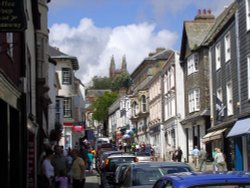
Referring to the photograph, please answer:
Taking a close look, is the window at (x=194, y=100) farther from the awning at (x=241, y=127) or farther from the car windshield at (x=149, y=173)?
the car windshield at (x=149, y=173)

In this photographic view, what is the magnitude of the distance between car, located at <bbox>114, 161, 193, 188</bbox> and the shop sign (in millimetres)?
4397

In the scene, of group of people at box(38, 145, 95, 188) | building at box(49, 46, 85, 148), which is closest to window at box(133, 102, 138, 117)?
building at box(49, 46, 85, 148)

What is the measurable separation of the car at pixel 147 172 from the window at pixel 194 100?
34882mm

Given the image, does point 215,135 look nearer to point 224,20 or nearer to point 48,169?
point 224,20

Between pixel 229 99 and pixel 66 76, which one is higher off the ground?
pixel 66 76

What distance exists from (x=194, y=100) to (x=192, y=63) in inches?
120

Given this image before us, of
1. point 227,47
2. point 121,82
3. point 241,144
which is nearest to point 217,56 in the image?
point 227,47

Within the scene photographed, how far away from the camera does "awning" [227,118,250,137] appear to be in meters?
29.8

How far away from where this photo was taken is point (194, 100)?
50.0m

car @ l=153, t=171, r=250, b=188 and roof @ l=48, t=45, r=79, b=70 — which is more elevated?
roof @ l=48, t=45, r=79, b=70

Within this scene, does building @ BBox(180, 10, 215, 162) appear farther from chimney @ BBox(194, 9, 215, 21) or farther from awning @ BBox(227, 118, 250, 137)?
awning @ BBox(227, 118, 250, 137)

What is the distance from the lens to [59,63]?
60812 mm

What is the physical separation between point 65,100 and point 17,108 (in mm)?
44144

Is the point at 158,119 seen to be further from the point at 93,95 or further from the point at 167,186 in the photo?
the point at 93,95
